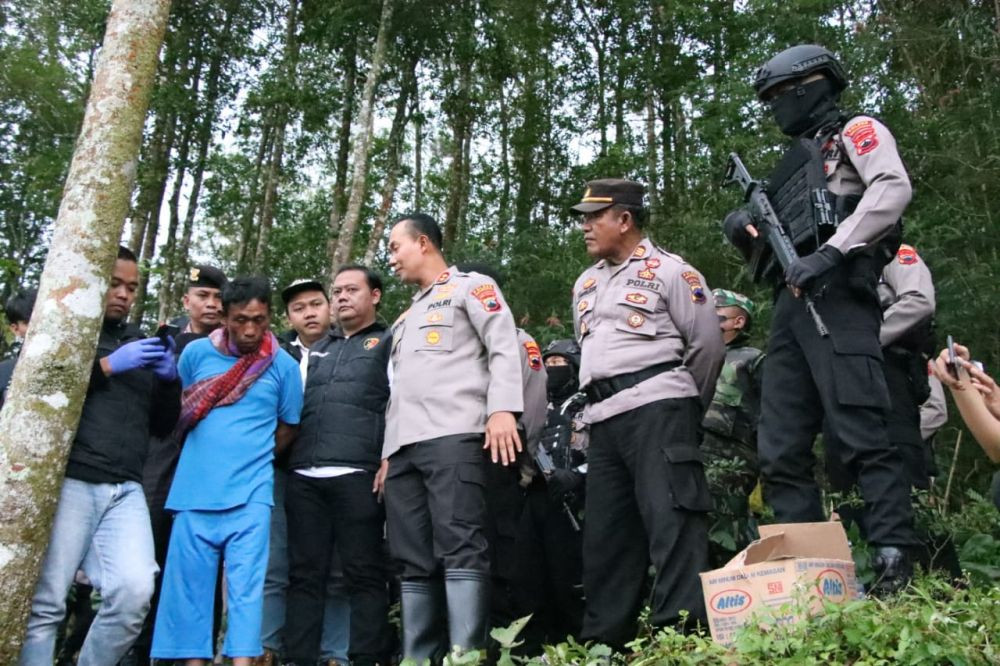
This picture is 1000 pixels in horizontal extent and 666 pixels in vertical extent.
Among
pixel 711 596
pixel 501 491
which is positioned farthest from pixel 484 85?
pixel 711 596

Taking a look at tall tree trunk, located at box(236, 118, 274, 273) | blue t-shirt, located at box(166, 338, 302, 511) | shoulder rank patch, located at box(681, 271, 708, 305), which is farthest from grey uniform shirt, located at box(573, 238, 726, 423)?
tall tree trunk, located at box(236, 118, 274, 273)

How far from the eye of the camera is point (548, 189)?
18.2 metres

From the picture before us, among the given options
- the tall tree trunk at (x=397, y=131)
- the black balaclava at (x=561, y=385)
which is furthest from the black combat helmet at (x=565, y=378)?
the tall tree trunk at (x=397, y=131)

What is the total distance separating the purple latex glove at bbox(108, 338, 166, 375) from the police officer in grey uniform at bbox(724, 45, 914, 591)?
2.53 m

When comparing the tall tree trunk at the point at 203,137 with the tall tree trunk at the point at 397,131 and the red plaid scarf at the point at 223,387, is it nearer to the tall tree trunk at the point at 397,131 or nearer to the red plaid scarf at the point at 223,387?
the tall tree trunk at the point at 397,131

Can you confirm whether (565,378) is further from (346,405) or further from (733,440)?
(346,405)

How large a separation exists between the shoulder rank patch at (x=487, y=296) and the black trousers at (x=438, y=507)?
0.60 m

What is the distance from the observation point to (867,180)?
365cm

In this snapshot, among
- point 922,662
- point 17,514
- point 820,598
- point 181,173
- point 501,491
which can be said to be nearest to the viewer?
point 922,662

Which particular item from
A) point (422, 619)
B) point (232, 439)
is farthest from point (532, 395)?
point (232, 439)

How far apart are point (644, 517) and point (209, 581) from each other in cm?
201

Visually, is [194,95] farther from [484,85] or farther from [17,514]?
[17,514]

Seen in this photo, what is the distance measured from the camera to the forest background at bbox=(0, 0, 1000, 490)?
1055 cm

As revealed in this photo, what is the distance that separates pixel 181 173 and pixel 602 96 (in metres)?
7.95
